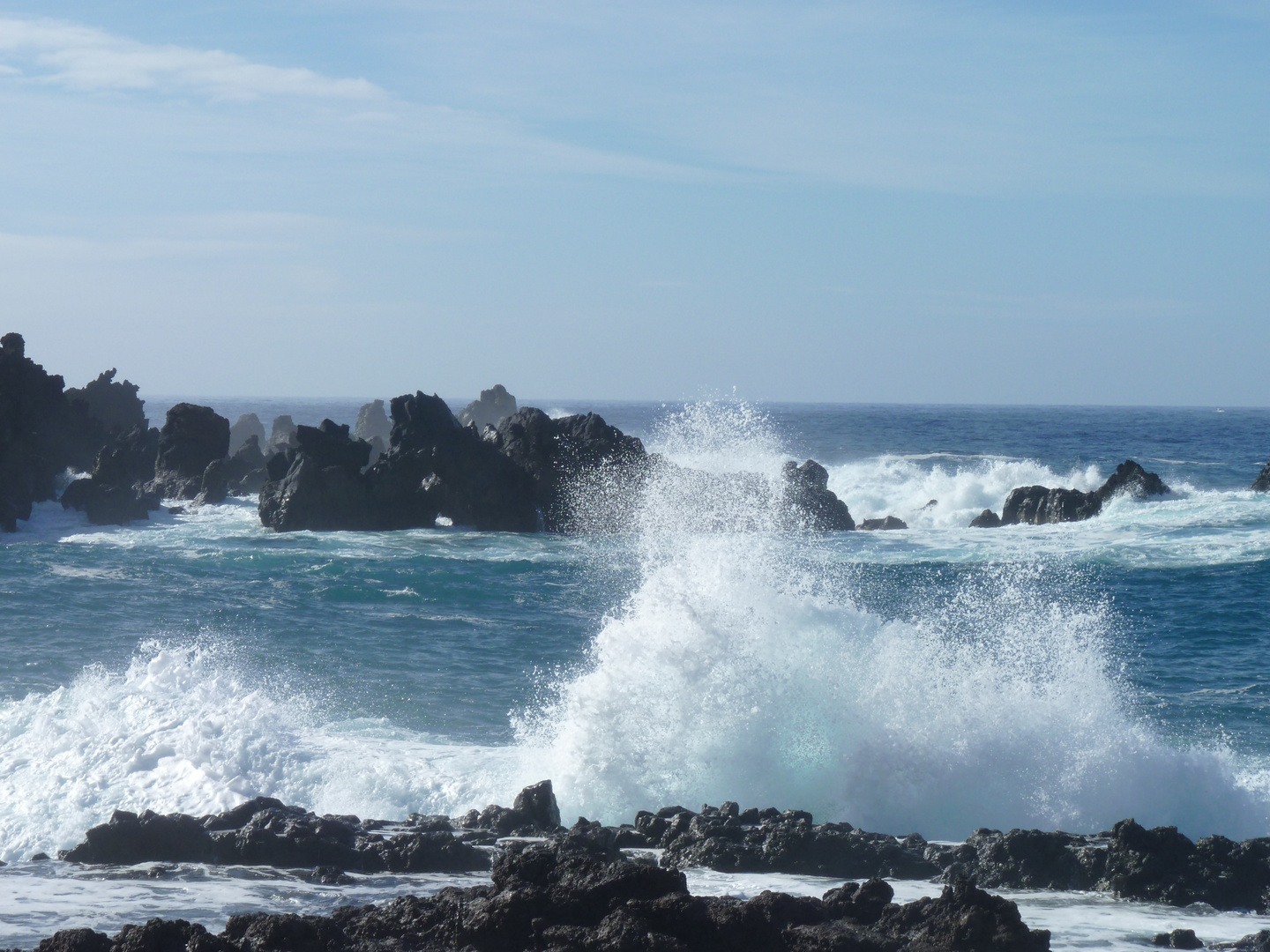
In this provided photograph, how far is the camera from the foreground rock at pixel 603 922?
6.65 m

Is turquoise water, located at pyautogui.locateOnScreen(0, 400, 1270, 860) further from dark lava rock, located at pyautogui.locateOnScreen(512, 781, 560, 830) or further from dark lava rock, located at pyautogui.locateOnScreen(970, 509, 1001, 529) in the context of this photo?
dark lava rock, located at pyautogui.locateOnScreen(970, 509, 1001, 529)

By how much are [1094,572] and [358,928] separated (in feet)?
77.3

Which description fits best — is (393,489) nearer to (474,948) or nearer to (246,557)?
(246,557)

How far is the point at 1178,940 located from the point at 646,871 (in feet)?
11.7

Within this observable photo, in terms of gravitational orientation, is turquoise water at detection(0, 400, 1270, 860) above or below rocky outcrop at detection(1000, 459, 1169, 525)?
below

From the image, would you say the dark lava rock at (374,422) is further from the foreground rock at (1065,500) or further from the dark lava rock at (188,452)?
the foreground rock at (1065,500)

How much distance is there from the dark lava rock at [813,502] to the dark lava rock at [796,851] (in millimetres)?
25762

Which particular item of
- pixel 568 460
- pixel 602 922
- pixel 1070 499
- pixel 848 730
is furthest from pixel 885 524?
pixel 602 922

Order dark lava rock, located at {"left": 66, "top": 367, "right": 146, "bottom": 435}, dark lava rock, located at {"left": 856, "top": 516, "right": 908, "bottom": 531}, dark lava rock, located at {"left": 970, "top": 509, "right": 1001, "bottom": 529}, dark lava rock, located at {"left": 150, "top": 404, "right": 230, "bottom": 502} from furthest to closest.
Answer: dark lava rock, located at {"left": 66, "top": 367, "right": 146, "bottom": 435}, dark lava rock, located at {"left": 150, "top": 404, "right": 230, "bottom": 502}, dark lava rock, located at {"left": 856, "top": 516, "right": 908, "bottom": 531}, dark lava rock, located at {"left": 970, "top": 509, "right": 1001, "bottom": 529}

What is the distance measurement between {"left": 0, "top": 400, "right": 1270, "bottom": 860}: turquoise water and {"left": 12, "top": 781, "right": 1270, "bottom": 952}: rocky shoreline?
1825mm

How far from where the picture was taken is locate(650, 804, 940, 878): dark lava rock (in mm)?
9453

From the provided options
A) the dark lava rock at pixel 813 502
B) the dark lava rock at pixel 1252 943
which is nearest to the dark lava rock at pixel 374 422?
the dark lava rock at pixel 813 502

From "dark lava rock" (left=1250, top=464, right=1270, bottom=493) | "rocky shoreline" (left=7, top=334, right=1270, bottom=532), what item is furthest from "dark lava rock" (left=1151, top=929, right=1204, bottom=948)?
"dark lava rock" (left=1250, top=464, right=1270, bottom=493)

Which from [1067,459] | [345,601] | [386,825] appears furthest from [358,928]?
[1067,459]
